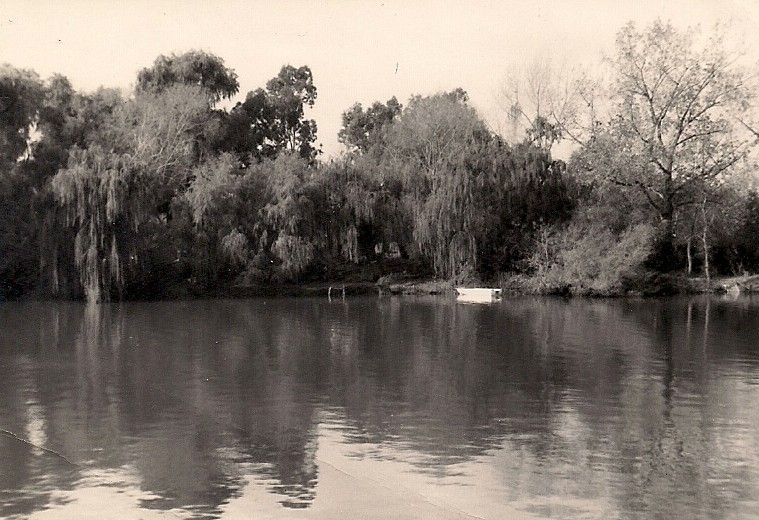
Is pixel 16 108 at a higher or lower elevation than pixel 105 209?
higher

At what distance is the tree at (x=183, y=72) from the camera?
1791 inches

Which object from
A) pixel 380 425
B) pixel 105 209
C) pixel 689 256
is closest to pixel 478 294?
pixel 689 256

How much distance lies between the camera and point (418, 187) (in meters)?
43.5

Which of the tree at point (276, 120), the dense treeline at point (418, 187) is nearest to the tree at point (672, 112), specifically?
the dense treeline at point (418, 187)

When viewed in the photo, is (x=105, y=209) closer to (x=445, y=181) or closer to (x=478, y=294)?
(x=445, y=181)

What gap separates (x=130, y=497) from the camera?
794 centimetres

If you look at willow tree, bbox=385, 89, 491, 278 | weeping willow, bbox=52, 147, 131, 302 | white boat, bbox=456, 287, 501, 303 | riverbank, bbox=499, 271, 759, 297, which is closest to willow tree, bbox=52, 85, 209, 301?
weeping willow, bbox=52, 147, 131, 302

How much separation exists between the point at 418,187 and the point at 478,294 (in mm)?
6734

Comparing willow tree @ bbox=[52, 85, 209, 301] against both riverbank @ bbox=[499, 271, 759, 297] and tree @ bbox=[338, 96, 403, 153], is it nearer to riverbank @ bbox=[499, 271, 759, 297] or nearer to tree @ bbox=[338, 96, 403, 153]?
riverbank @ bbox=[499, 271, 759, 297]

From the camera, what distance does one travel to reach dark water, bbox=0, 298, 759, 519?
7.98 m

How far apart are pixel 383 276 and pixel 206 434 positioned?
34.4 m

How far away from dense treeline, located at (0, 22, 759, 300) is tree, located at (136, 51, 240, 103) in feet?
0.26

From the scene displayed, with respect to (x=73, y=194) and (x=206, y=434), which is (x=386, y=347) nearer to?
(x=206, y=434)

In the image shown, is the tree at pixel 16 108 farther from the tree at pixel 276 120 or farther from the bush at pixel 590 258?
the bush at pixel 590 258
